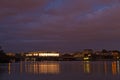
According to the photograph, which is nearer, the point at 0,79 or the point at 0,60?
the point at 0,79

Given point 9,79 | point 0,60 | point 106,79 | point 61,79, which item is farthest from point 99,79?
point 0,60

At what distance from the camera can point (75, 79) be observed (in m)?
44.8

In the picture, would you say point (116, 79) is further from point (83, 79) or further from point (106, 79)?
point (83, 79)

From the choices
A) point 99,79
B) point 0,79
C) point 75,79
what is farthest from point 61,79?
point 0,79

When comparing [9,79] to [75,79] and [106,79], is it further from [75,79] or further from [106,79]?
[106,79]

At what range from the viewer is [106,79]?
44562mm

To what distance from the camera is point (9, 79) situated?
45.7 m

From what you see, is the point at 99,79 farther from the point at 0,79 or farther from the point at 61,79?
the point at 0,79

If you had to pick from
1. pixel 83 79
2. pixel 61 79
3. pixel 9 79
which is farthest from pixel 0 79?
pixel 83 79

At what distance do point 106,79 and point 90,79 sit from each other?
2.18m

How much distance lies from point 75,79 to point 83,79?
109cm

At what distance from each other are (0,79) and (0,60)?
144235mm

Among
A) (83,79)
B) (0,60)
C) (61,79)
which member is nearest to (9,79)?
(61,79)

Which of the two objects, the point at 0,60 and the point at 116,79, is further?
the point at 0,60
